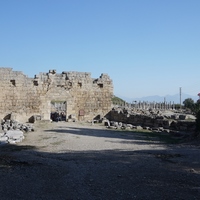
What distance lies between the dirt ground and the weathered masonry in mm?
11544


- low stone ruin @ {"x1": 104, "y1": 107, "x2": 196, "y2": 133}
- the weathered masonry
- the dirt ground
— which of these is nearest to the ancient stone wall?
low stone ruin @ {"x1": 104, "y1": 107, "x2": 196, "y2": 133}

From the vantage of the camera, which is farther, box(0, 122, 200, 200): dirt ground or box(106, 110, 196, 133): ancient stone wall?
box(106, 110, 196, 133): ancient stone wall

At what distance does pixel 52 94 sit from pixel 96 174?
17280 mm

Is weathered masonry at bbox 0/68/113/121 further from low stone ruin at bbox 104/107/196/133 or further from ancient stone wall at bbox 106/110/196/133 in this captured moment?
low stone ruin at bbox 104/107/196/133

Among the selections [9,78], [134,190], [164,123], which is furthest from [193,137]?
[9,78]

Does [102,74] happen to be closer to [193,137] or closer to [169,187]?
[193,137]

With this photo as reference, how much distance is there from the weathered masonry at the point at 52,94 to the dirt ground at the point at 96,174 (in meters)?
A: 11.5

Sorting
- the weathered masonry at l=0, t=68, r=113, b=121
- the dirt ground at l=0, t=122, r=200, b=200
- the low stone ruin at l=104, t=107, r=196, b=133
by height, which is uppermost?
the weathered masonry at l=0, t=68, r=113, b=121

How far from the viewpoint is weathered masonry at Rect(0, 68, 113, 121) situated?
2266 cm

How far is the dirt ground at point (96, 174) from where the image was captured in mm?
6172

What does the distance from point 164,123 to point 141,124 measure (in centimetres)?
271

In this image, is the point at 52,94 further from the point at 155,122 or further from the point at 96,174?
the point at 96,174

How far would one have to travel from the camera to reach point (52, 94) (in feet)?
79.8

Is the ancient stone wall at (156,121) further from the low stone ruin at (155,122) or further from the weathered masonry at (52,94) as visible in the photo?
the weathered masonry at (52,94)
